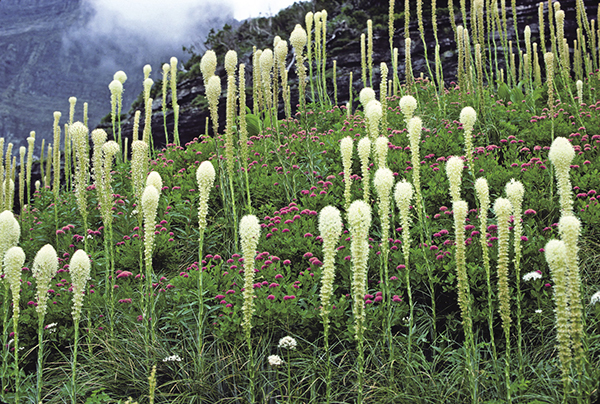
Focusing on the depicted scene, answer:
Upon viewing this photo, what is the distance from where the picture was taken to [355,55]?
12.7 metres

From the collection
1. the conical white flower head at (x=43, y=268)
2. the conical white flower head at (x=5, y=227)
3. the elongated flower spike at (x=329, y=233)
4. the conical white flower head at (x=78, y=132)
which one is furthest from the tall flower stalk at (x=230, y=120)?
the elongated flower spike at (x=329, y=233)

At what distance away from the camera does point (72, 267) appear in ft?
7.96

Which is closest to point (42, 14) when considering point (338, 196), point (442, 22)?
point (442, 22)

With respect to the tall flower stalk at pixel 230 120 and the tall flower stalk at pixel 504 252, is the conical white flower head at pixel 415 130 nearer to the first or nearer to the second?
the tall flower stalk at pixel 504 252

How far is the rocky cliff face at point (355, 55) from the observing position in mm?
12070

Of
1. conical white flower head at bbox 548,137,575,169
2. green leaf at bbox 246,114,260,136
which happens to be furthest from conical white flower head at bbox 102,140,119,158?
A: green leaf at bbox 246,114,260,136

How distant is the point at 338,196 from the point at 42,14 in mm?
55673

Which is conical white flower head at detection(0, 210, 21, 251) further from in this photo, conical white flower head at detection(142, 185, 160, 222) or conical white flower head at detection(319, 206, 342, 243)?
conical white flower head at detection(319, 206, 342, 243)

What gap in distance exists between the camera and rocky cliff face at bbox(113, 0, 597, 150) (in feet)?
39.6

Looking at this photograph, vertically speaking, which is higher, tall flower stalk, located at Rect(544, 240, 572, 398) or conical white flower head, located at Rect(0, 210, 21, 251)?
conical white flower head, located at Rect(0, 210, 21, 251)

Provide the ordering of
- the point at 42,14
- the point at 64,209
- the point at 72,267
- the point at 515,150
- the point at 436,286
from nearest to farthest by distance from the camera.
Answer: the point at 72,267 < the point at 436,286 < the point at 515,150 < the point at 64,209 < the point at 42,14

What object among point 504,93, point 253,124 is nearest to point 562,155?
point 504,93

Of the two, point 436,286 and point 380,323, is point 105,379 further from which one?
point 436,286

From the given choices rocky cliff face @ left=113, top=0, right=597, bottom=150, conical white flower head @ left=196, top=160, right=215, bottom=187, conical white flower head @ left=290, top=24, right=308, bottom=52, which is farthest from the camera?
rocky cliff face @ left=113, top=0, right=597, bottom=150
